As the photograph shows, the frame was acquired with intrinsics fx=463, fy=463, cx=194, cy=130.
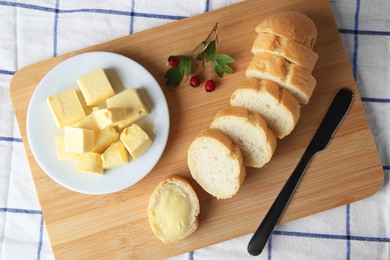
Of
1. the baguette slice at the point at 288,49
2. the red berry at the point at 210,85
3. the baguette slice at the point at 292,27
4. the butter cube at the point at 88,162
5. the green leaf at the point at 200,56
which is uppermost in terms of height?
the baguette slice at the point at 292,27

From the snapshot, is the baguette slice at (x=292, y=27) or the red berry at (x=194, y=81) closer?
the baguette slice at (x=292, y=27)

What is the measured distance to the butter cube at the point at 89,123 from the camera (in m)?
2.14

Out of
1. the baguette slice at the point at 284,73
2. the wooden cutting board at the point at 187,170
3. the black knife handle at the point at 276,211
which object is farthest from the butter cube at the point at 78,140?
the black knife handle at the point at 276,211

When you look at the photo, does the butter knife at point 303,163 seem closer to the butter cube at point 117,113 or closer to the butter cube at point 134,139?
the butter cube at point 134,139

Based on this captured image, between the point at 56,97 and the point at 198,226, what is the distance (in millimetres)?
924

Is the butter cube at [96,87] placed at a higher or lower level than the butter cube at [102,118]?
higher

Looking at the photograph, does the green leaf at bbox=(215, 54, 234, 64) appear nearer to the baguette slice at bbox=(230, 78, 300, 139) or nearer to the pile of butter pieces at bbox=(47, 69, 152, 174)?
the baguette slice at bbox=(230, 78, 300, 139)

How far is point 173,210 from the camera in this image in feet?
7.14

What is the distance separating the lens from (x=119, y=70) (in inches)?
88.3

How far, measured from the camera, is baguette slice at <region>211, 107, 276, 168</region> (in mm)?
2088

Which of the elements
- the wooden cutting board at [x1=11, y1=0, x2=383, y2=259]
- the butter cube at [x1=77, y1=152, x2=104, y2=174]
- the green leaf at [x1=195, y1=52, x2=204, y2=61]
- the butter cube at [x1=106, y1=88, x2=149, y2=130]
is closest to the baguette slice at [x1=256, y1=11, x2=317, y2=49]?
the wooden cutting board at [x1=11, y1=0, x2=383, y2=259]

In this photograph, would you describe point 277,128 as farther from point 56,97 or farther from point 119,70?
point 56,97

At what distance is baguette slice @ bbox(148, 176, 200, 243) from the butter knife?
12.6 inches

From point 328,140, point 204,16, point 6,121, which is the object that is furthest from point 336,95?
point 6,121
